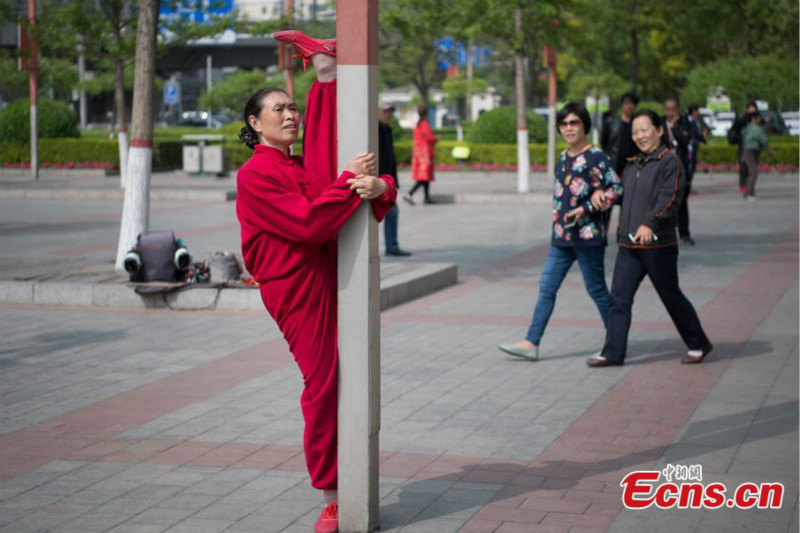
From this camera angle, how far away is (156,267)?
11117 mm

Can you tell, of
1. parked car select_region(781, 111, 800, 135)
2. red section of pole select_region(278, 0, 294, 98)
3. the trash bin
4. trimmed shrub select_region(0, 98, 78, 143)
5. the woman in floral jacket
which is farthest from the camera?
parked car select_region(781, 111, 800, 135)

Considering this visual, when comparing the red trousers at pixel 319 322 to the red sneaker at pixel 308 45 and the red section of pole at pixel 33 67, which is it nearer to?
the red sneaker at pixel 308 45

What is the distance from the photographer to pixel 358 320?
4.99 metres

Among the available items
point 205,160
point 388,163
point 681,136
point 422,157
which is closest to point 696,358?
point 388,163

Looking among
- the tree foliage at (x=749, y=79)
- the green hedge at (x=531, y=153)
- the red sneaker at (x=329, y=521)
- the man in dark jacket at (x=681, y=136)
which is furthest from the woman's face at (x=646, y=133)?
the tree foliage at (x=749, y=79)

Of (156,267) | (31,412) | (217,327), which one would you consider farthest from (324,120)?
(156,267)

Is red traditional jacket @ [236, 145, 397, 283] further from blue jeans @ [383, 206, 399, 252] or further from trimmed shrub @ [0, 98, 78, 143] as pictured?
trimmed shrub @ [0, 98, 78, 143]

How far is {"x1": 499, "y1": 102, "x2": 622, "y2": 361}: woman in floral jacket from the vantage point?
28.0 feet

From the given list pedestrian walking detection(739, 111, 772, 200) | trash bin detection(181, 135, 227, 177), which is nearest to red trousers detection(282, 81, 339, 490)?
pedestrian walking detection(739, 111, 772, 200)

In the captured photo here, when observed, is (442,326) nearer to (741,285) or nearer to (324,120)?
(741,285)

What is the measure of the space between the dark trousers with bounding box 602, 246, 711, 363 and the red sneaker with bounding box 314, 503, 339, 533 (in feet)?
12.9

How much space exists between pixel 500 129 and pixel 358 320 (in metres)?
29.7

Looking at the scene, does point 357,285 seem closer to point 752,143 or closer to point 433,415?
point 433,415

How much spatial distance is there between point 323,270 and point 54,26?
25.2m
